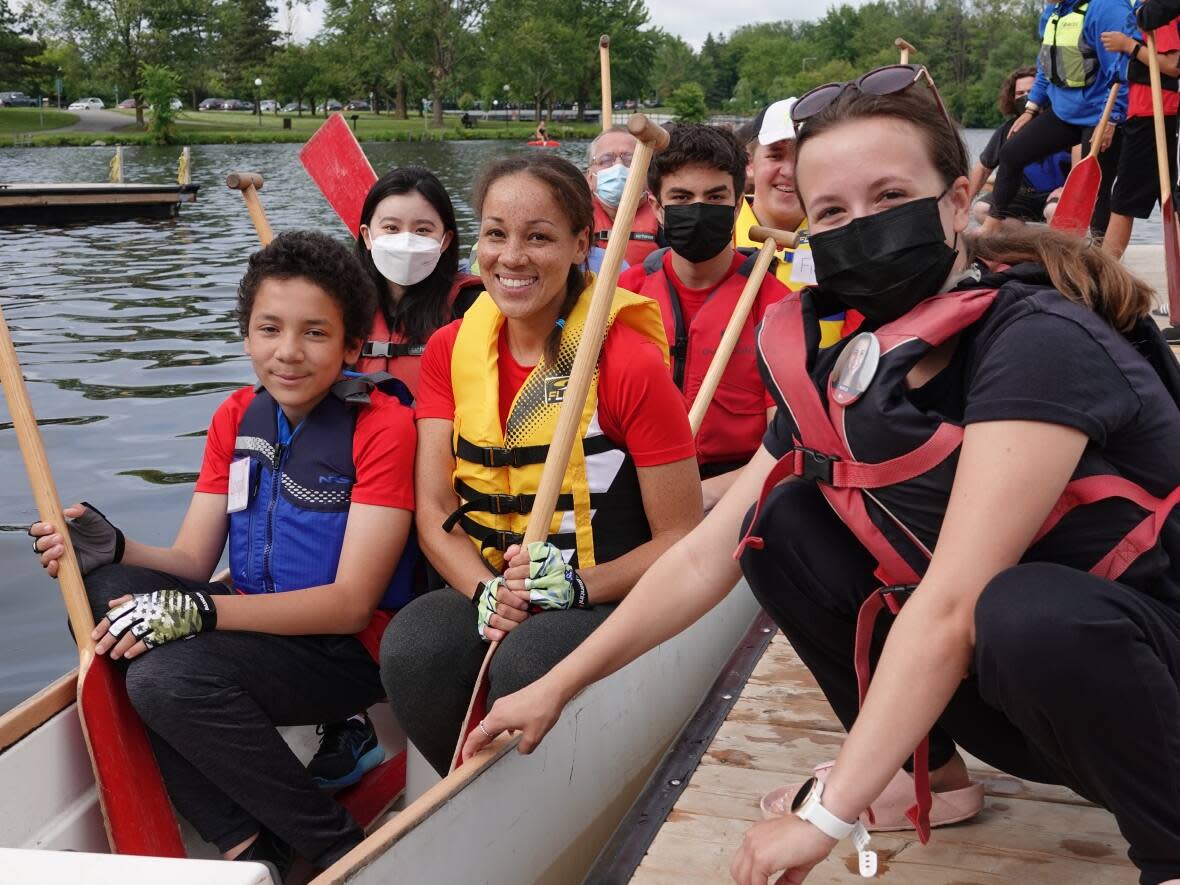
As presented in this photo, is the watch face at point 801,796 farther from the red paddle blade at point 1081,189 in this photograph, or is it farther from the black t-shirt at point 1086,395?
the red paddle blade at point 1081,189

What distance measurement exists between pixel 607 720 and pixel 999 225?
4.31 ft

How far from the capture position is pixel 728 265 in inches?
153

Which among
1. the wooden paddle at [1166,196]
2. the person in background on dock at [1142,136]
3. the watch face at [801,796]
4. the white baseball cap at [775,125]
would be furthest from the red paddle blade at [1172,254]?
the watch face at [801,796]

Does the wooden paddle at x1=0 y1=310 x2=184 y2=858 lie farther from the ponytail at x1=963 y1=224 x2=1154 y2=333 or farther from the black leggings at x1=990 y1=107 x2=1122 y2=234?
the black leggings at x1=990 y1=107 x2=1122 y2=234

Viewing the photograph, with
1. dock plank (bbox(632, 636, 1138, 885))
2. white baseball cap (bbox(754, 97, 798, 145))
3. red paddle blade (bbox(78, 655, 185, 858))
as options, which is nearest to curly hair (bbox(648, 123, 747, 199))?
white baseball cap (bbox(754, 97, 798, 145))

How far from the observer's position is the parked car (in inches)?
2474

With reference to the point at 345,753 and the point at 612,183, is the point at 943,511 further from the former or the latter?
the point at 612,183

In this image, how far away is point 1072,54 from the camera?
23.0ft

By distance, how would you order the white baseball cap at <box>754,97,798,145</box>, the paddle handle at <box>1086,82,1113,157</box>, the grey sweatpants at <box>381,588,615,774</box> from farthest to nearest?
the paddle handle at <box>1086,82,1113,157</box> < the white baseball cap at <box>754,97,798,145</box> < the grey sweatpants at <box>381,588,615,774</box>

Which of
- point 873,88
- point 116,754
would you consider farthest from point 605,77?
point 116,754

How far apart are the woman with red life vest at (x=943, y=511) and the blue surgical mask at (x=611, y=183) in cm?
275

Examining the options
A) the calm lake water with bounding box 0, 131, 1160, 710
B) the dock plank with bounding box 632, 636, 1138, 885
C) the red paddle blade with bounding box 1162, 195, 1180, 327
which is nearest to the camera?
the dock plank with bounding box 632, 636, 1138, 885

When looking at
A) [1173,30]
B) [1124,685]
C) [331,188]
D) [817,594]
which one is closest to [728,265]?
[331,188]

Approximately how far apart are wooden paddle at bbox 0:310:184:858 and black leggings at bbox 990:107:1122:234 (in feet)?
19.6
